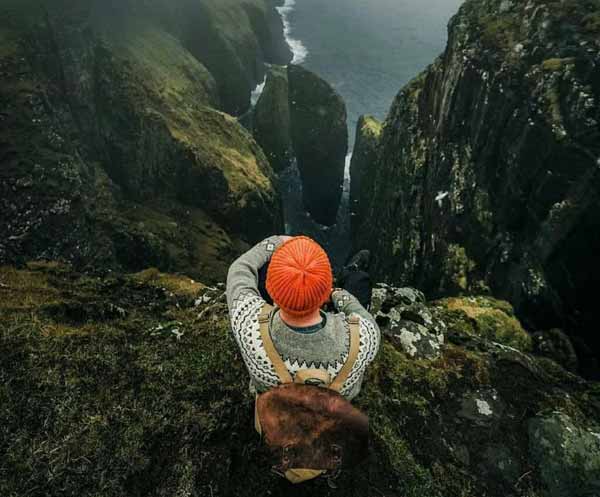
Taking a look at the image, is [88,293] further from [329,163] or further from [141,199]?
[329,163]

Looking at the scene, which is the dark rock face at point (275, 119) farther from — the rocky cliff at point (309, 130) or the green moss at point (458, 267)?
the green moss at point (458, 267)

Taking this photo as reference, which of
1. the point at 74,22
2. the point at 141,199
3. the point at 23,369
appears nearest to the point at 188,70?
the point at 74,22

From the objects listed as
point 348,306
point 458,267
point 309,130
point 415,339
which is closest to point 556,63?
point 458,267

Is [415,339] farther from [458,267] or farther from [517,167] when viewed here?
[458,267]

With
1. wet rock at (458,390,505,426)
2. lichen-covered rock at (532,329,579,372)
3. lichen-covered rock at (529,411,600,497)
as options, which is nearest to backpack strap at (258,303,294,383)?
wet rock at (458,390,505,426)

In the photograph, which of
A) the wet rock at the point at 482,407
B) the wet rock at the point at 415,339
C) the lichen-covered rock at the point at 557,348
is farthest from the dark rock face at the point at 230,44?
the wet rock at the point at 482,407

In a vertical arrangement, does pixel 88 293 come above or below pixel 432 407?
below
